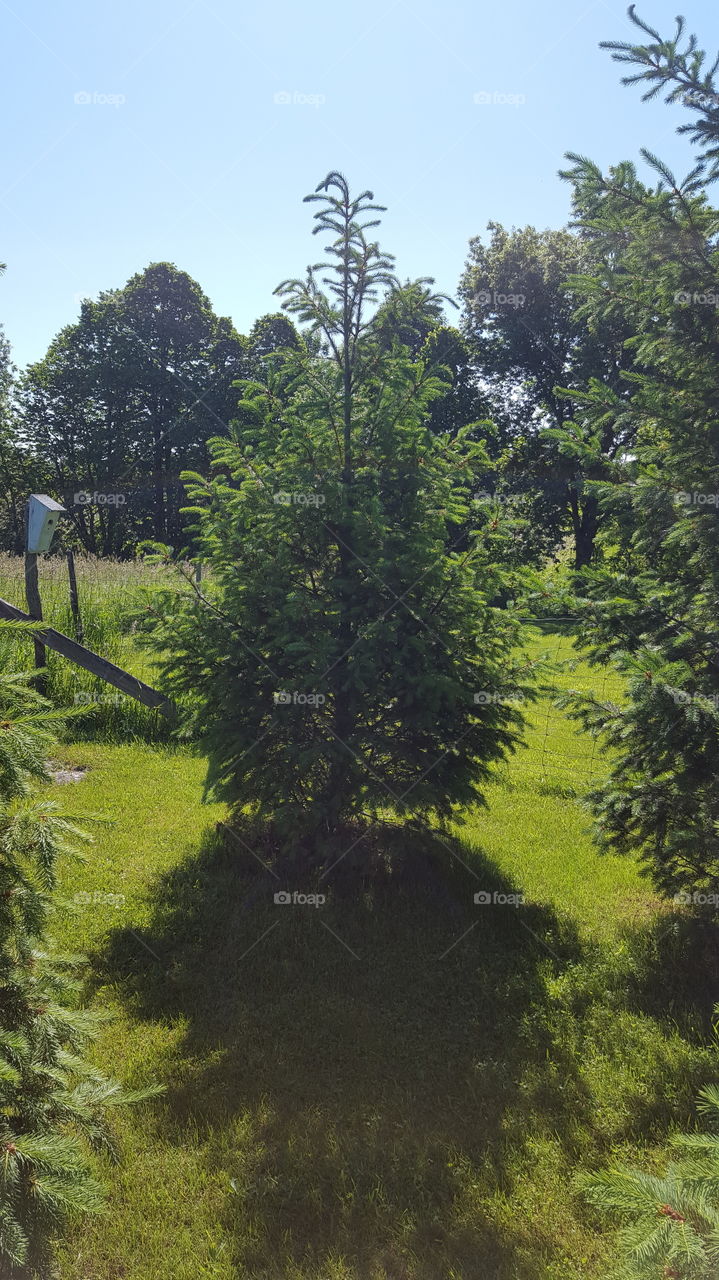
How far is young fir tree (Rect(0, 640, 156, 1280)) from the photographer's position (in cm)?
264

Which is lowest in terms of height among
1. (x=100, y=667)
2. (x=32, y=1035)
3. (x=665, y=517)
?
(x=32, y=1035)

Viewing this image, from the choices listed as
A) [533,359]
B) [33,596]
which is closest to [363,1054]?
[33,596]

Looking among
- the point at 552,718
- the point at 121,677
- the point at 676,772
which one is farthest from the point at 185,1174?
the point at 552,718

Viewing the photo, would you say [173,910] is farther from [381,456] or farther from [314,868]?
[381,456]

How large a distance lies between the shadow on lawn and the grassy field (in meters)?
0.01

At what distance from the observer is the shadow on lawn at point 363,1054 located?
10.5 feet

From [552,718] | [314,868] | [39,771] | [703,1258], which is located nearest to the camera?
[703,1258]

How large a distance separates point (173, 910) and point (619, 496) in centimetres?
458

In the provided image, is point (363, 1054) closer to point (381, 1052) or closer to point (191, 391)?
point (381, 1052)

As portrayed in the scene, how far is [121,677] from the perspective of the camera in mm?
9102

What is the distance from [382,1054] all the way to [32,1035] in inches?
82.9

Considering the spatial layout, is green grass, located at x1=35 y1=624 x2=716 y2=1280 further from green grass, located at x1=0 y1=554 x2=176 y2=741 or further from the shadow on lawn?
green grass, located at x1=0 y1=554 x2=176 y2=741

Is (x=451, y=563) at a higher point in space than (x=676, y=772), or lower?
higher

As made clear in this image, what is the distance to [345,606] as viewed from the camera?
5.49m
